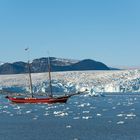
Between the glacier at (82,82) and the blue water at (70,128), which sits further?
the glacier at (82,82)

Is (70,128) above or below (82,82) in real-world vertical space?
below

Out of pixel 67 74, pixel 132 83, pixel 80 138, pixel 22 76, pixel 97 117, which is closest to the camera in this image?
pixel 80 138

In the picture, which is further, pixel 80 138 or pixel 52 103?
pixel 52 103

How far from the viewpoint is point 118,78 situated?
378ft

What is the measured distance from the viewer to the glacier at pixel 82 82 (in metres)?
104

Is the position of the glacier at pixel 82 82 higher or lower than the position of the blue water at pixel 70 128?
higher

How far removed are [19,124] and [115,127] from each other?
7094 millimetres

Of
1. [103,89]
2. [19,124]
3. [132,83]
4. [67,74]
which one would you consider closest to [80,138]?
[19,124]

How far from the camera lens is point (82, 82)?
11988 centimetres

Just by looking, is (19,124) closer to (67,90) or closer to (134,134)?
(134,134)

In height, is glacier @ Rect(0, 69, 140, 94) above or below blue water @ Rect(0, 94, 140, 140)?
above

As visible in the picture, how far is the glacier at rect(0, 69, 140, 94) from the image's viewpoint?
104 meters

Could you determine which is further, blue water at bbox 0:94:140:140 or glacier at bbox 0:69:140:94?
glacier at bbox 0:69:140:94

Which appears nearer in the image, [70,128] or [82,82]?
[70,128]
